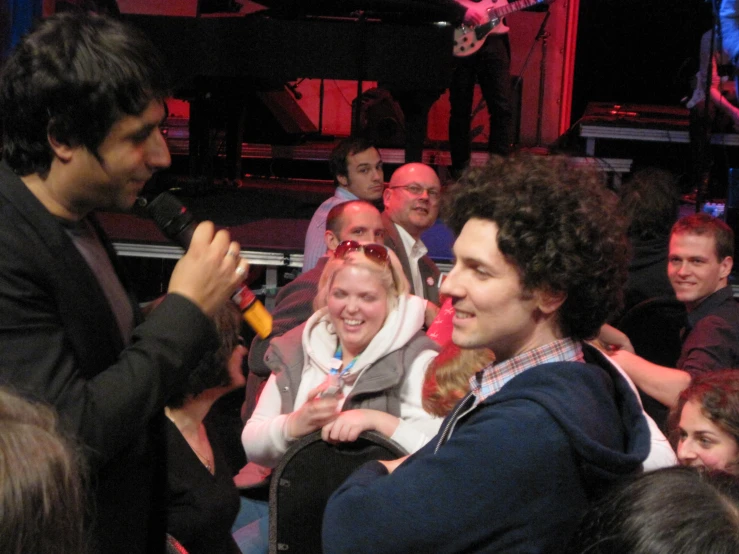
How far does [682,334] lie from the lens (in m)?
3.71

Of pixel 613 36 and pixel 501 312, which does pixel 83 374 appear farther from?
pixel 613 36

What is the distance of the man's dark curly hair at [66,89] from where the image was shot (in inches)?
52.2

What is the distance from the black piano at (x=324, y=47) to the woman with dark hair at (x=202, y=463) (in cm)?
417

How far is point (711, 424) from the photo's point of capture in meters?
2.22

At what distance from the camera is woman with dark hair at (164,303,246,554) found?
2.06m

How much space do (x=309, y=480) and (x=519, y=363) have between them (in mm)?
972

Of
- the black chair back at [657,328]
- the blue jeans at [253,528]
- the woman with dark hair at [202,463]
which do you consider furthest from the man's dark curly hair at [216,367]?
the black chair back at [657,328]

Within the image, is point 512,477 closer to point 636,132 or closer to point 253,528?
point 253,528

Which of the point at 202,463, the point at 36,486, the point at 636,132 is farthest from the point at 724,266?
the point at 636,132

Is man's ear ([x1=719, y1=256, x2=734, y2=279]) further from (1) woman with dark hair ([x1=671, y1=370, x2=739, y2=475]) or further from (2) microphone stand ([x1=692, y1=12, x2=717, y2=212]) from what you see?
(2) microphone stand ([x1=692, y1=12, x2=717, y2=212])

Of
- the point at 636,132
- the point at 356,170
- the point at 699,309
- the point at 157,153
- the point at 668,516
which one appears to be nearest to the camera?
the point at 668,516

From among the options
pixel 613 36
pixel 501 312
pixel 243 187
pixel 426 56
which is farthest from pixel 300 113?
pixel 501 312

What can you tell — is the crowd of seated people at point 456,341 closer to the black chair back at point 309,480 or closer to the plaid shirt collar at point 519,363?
the plaid shirt collar at point 519,363

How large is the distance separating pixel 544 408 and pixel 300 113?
28.4ft
